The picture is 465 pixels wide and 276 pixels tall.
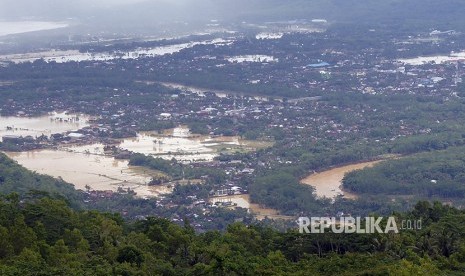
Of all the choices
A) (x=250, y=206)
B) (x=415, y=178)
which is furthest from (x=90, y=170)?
(x=415, y=178)

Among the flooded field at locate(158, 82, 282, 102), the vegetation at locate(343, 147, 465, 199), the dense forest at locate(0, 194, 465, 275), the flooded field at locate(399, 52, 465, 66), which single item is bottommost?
the flooded field at locate(399, 52, 465, 66)

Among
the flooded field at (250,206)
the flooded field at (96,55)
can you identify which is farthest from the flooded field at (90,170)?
the flooded field at (96,55)

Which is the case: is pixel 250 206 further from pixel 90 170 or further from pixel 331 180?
pixel 90 170

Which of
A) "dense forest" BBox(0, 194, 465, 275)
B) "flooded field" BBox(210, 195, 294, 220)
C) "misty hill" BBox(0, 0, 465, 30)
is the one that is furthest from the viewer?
"misty hill" BBox(0, 0, 465, 30)

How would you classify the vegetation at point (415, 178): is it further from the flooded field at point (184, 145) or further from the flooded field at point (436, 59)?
the flooded field at point (436, 59)

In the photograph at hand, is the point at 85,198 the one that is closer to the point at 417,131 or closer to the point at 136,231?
the point at 136,231

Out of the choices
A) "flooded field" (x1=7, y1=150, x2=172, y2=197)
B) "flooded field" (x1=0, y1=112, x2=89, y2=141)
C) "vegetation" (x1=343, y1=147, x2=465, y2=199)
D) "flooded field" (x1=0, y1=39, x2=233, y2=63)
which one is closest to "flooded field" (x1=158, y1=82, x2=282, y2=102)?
"flooded field" (x1=0, y1=112, x2=89, y2=141)

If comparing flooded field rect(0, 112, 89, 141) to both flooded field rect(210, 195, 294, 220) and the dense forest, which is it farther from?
the dense forest
